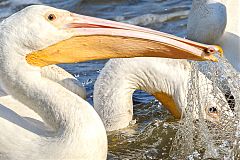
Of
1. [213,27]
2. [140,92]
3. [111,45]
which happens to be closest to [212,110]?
[213,27]

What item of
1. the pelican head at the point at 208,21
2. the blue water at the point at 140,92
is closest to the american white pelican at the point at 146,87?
the blue water at the point at 140,92

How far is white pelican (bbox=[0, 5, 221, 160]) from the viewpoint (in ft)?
13.8

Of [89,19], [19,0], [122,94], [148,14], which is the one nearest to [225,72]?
[122,94]

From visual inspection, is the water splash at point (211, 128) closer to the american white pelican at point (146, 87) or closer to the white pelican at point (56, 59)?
the american white pelican at point (146, 87)

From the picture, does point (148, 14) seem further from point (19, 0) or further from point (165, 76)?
point (165, 76)

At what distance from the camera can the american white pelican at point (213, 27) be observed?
645 cm

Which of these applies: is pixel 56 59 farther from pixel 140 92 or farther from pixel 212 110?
pixel 140 92

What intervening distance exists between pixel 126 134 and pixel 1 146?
1.87 m

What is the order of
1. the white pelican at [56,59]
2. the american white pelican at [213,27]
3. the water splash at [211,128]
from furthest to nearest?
the american white pelican at [213,27]
the water splash at [211,128]
the white pelican at [56,59]

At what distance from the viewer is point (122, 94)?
5.97 meters

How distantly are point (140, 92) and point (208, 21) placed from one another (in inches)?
38.3

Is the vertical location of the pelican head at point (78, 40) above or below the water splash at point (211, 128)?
above

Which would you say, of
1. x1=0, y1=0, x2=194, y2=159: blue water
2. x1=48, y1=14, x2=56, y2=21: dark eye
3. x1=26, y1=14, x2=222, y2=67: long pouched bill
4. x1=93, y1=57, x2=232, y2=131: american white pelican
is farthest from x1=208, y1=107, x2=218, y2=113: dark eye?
x1=48, y1=14, x2=56, y2=21: dark eye

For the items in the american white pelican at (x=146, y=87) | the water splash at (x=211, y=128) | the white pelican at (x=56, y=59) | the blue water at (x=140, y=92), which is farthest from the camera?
the american white pelican at (x=146, y=87)
